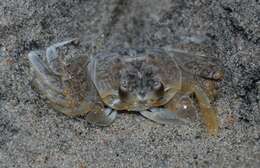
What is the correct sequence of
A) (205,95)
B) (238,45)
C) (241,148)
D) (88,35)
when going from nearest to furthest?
1. (241,148)
2. (205,95)
3. (238,45)
4. (88,35)

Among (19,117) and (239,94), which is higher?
(19,117)

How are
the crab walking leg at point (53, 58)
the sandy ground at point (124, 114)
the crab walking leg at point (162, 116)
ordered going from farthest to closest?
the crab walking leg at point (53, 58) → the crab walking leg at point (162, 116) → the sandy ground at point (124, 114)

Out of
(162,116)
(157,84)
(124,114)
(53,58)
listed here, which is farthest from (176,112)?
(53,58)

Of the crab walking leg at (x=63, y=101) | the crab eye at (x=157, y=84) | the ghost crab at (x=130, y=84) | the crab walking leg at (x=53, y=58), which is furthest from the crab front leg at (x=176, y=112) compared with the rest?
the crab walking leg at (x=53, y=58)

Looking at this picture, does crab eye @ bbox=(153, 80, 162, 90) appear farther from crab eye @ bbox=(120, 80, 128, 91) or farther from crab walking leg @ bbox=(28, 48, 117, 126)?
crab walking leg @ bbox=(28, 48, 117, 126)

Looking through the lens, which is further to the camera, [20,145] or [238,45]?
[238,45]

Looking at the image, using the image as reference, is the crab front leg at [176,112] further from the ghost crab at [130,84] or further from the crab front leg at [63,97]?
the crab front leg at [63,97]

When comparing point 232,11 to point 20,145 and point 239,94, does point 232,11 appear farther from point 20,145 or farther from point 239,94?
point 20,145

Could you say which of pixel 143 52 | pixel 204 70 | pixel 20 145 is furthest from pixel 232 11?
pixel 20 145
